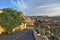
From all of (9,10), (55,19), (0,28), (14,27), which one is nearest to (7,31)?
(0,28)

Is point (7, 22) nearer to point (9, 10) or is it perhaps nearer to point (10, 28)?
point (10, 28)

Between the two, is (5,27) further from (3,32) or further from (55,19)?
(55,19)

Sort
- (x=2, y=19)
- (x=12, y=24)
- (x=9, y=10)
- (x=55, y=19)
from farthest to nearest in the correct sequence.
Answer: (x=55, y=19), (x=9, y=10), (x=12, y=24), (x=2, y=19)

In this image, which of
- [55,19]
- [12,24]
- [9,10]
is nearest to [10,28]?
[12,24]

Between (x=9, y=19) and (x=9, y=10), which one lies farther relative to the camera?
(x=9, y=10)

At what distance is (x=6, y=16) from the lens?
2450 cm

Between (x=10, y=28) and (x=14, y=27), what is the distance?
1.45 m

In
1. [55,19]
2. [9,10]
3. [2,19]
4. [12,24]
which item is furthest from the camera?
[55,19]

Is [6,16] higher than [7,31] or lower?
higher

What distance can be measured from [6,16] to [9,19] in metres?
0.46

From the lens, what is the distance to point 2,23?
76.9 ft

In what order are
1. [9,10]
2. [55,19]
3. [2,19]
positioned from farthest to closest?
[55,19] → [9,10] → [2,19]

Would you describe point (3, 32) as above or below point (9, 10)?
below

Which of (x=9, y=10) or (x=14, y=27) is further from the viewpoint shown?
(x=9, y=10)
